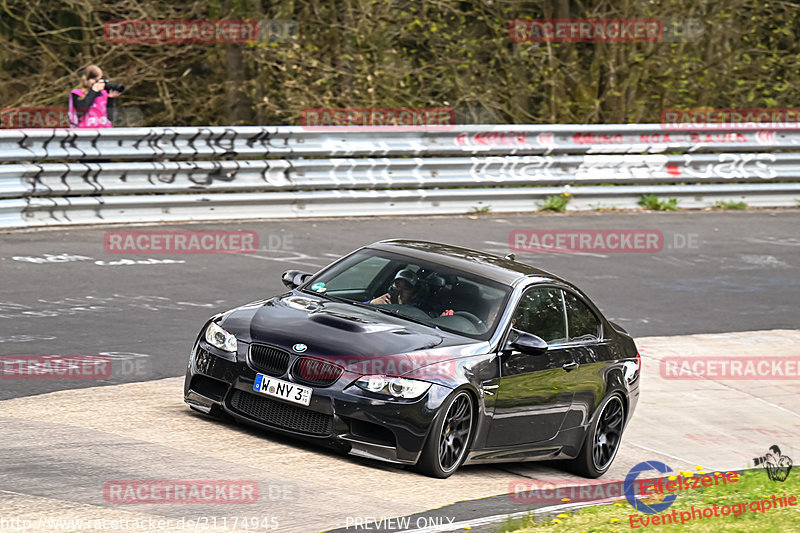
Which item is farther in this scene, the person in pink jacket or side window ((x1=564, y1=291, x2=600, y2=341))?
the person in pink jacket

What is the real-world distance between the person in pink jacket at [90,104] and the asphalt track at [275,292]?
253 centimetres

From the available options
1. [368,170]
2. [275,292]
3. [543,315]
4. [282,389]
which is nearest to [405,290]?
[543,315]

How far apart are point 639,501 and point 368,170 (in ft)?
39.1

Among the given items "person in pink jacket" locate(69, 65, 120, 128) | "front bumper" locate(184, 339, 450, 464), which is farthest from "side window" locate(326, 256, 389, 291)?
"person in pink jacket" locate(69, 65, 120, 128)

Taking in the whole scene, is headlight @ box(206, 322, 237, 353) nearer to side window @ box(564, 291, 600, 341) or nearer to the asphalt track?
the asphalt track

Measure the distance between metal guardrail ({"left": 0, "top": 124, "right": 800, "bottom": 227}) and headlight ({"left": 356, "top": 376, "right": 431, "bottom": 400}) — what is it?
9217 millimetres

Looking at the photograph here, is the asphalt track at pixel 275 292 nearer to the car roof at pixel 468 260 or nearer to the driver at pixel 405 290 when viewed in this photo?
the driver at pixel 405 290

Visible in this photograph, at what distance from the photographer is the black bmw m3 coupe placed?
7695mm

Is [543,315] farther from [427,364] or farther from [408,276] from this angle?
[427,364]

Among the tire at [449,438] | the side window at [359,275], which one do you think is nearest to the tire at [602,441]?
the tire at [449,438]

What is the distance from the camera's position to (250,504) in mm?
6562

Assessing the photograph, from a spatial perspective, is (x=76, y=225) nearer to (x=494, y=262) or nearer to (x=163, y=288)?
(x=163, y=288)

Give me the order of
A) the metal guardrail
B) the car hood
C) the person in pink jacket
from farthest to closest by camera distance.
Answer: the person in pink jacket, the metal guardrail, the car hood

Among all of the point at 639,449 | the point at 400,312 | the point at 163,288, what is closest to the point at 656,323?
the point at 639,449
